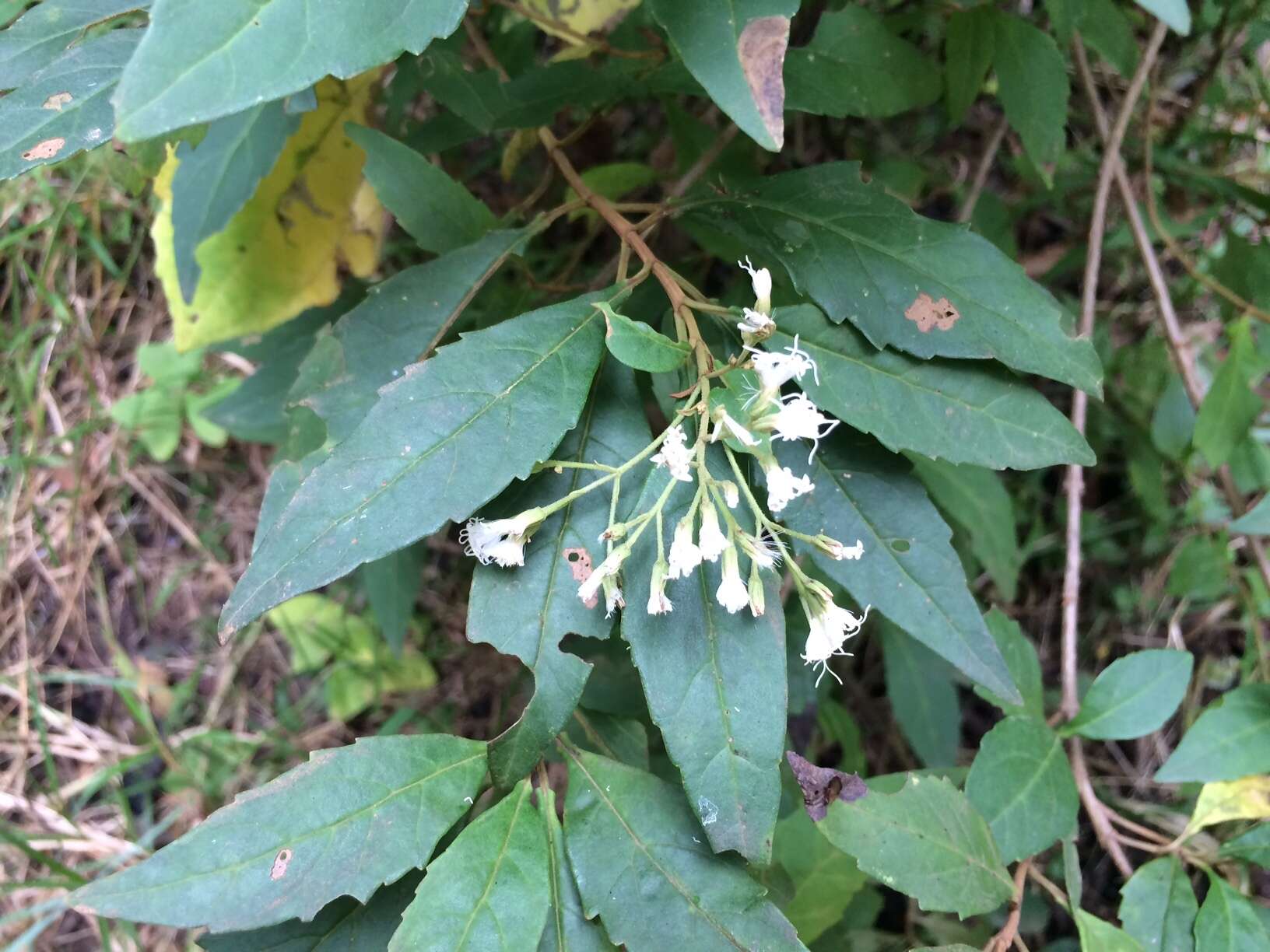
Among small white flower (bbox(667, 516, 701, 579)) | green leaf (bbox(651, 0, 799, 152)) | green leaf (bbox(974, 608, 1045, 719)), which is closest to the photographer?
green leaf (bbox(651, 0, 799, 152))

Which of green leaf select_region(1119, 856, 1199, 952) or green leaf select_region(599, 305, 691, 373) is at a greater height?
green leaf select_region(599, 305, 691, 373)

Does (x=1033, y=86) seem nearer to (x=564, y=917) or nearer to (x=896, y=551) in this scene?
(x=896, y=551)

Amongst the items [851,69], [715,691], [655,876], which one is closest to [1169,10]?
[851,69]

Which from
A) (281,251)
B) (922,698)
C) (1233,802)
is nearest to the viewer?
(1233,802)

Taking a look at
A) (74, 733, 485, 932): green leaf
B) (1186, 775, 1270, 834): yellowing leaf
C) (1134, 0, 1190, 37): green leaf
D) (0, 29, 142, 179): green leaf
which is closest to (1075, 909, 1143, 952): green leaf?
(1186, 775, 1270, 834): yellowing leaf

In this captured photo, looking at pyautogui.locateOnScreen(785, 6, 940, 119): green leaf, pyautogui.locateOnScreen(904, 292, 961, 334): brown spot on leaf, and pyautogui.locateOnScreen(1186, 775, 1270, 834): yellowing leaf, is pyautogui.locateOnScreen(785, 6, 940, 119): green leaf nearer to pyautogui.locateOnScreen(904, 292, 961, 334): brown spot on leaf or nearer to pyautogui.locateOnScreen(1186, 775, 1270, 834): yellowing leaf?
pyautogui.locateOnScreen(904, 292, 961, 334): brown spot on leaf

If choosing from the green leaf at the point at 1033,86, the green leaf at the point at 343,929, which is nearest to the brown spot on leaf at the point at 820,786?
the green leaf at the point at 343,929

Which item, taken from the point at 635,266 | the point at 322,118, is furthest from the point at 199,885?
the point at 322,118
